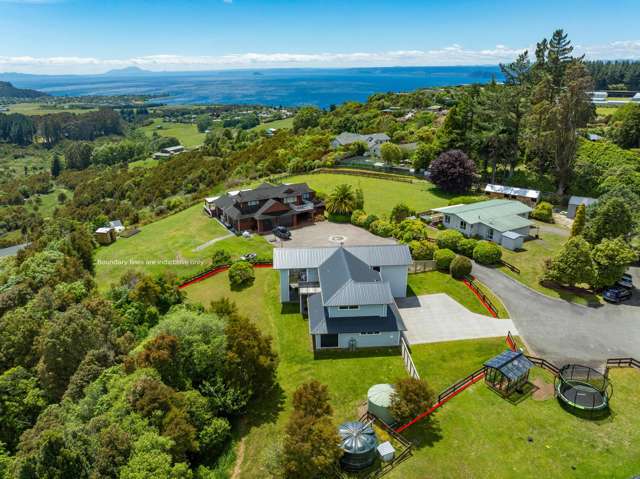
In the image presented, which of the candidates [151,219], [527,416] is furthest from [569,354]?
[151,219]

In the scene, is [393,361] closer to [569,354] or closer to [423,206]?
[569,354]

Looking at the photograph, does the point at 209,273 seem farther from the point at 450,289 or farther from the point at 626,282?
the point at 626,282

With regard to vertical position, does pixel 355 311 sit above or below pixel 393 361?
above

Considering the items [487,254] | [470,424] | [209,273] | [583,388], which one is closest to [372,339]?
[470,424]

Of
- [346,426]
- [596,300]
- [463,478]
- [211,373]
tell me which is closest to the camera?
[463,478]

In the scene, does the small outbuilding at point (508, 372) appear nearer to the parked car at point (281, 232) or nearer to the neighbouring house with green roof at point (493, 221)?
the neighbouring house with green roof at point (493, 221)

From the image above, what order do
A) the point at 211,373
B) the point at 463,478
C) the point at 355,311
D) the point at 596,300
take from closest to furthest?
the point at 463,478
the point at 211,373
the point at 355,311
the point at 596,300

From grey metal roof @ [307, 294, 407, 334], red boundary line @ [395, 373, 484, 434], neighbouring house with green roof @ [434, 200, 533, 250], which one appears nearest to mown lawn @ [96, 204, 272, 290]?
grey metal roof @ [307, 294, 407, 334]
